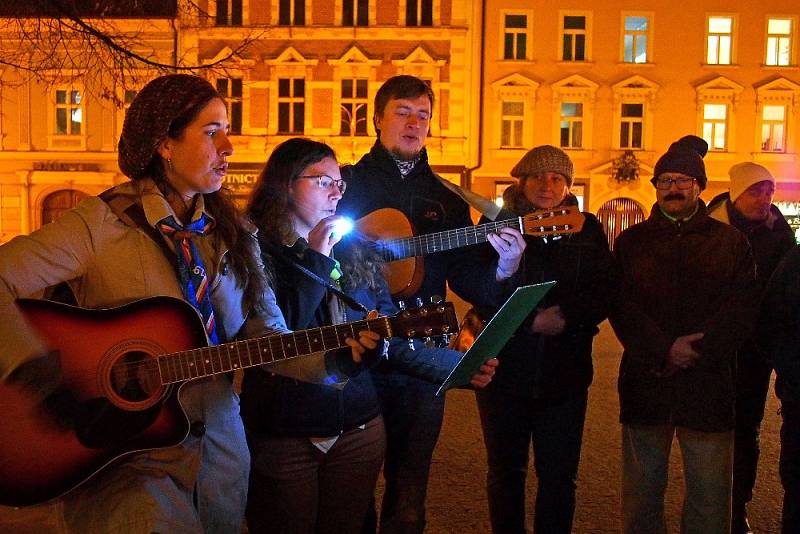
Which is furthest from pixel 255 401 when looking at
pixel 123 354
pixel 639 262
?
pixel 639 262

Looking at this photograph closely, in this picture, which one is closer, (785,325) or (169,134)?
(169,134)

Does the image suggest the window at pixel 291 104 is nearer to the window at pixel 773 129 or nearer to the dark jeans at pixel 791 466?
the window at pixel 773 129

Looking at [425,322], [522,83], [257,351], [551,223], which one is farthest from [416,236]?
[522,83]

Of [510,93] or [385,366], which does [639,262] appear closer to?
[385,366]

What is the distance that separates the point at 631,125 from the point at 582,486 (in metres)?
22.3

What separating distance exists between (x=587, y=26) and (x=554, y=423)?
24087 mm

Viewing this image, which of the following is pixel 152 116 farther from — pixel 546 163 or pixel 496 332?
pixel 546 163

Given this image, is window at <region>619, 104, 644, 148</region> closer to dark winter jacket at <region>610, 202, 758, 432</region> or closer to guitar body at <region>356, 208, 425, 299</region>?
dark winter jacket at <region>610, 202, 758, 432</region>

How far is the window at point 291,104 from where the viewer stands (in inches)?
1015

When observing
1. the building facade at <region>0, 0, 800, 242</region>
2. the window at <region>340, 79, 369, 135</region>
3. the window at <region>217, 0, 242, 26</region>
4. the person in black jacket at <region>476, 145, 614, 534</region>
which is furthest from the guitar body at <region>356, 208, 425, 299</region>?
the window at <region>217, 0, 242, 26</region>

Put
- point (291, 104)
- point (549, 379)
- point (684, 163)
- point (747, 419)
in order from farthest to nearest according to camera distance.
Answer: point (291, 104), point (747, 419), point (684, 163), point (549, 379)

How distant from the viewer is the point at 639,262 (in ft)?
13.0

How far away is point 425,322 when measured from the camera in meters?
2.51

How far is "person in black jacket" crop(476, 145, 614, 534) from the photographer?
3820 mm
